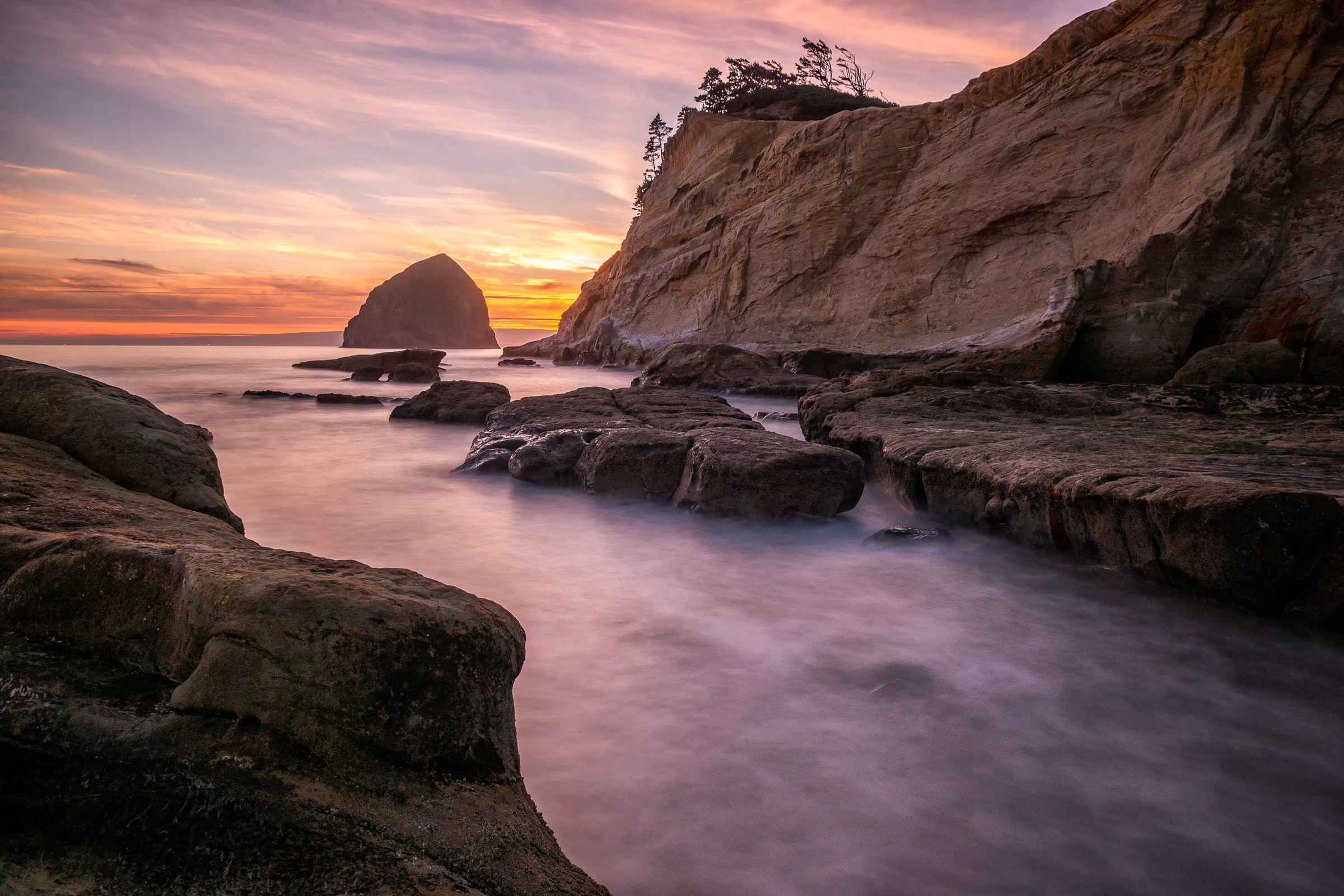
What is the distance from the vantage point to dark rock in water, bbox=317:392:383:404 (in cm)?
1348

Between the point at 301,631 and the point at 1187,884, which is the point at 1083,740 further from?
the point at 301,631

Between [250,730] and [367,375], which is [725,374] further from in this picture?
[250,730]

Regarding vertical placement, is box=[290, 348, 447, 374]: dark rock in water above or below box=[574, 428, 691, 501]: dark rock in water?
above

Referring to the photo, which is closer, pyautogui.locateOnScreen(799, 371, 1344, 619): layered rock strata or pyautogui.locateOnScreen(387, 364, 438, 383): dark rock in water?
pyautogui.locateOnScreen(799, 371, 1344, 619): layered rock strata

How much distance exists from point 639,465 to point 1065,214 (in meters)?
14.5

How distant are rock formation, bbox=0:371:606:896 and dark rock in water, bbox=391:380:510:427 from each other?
8976 millimetres

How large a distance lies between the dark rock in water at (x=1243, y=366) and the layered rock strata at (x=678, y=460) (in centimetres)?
459

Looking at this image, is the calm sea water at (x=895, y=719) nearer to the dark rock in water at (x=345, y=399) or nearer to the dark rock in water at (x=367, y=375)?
the dark rock in water at (x=345, y=399)

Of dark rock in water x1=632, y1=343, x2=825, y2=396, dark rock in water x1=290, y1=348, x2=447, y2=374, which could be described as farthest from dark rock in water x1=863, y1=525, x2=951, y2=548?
dark rock in water x1=290, y1=348, x2=447, y2=374

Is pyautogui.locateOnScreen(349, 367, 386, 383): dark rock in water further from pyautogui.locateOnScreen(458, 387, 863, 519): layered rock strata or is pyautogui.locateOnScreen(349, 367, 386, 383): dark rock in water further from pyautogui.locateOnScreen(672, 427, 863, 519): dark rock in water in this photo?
pyautogui.locateOnScreen(672, 427, 863, 519): dark rock in water

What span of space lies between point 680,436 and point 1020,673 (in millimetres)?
3480

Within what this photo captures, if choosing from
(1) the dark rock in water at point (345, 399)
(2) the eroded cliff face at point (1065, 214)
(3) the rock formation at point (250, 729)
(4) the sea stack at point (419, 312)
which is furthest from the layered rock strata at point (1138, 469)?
(4) the sea stack at point (419, 312)

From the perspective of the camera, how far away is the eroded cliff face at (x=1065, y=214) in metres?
10.4

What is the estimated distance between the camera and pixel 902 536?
4.38 meters
